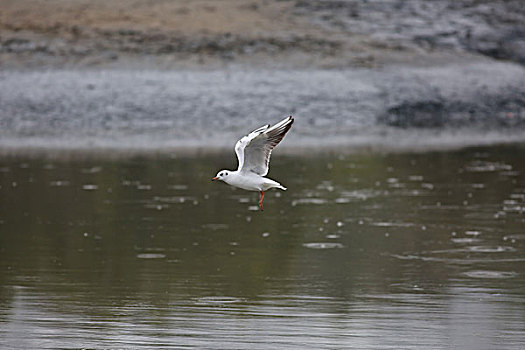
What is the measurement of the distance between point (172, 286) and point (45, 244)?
3.20 metres

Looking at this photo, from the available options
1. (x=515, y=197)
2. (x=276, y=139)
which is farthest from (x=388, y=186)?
(x=276, y=139)

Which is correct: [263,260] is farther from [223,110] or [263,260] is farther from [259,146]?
[223,110]

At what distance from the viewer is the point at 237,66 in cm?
3300

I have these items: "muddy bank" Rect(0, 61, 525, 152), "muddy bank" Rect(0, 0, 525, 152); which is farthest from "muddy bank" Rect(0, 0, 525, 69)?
"muddy bank" Rect(0, 61, 525, 152)

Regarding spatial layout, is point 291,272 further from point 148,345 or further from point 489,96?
point 489,96

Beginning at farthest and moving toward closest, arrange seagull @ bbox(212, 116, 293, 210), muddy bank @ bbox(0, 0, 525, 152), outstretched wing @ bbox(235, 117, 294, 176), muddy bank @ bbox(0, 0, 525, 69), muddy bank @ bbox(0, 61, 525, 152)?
muddy bank @ bbox(0, 0, 525, 69)
muddy bank @ bbox(0, 0, 525, 152)
muddy bank @ bbox(0, 61, 525, 152)
seagull @ bbox(212, 116, 293, 210)
outstretched wing @ bbox(235, 117, 294, 176)

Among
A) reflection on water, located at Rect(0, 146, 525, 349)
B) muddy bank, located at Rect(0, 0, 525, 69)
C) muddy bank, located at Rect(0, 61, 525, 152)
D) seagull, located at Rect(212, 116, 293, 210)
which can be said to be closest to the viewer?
reflection on water, located at Rect(0, 146, 525, 349)

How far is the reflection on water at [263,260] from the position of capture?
436 inches

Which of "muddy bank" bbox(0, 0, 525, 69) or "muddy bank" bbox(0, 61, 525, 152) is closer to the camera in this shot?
"muddy bank" bbox(0, 61, 525, 152)

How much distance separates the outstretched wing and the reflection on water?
1409 millimetres

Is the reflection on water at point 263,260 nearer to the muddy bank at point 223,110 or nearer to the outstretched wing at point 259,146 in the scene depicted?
the outstretched wing at point 259,146

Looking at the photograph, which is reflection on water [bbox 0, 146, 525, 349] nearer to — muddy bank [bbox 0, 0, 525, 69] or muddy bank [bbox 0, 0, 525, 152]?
muddy bank [bbox 0, 0, 525, 152]

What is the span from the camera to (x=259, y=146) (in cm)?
1224

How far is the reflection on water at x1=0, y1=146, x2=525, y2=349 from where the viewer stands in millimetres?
11070
